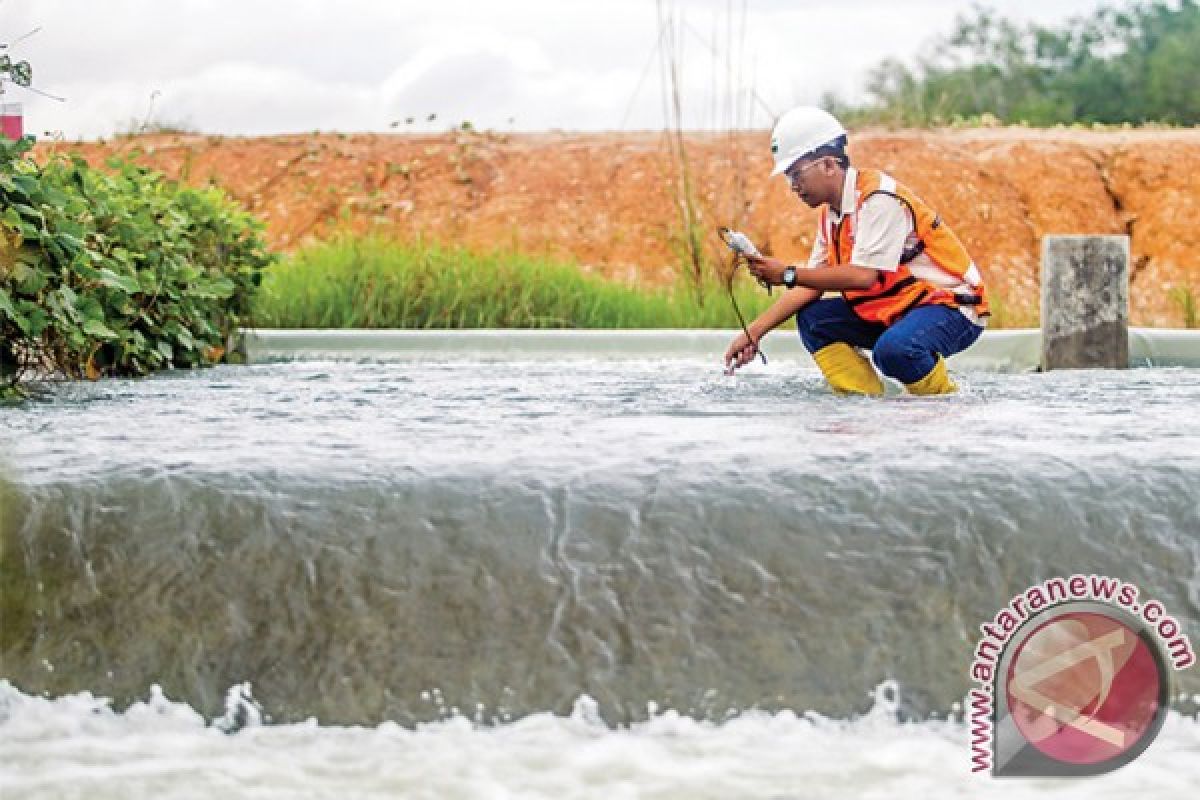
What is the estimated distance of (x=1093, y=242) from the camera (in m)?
8.30

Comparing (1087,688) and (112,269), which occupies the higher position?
(112,269)

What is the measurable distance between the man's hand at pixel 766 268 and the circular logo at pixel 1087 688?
2100mm

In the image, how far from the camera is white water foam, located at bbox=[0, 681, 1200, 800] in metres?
3.07

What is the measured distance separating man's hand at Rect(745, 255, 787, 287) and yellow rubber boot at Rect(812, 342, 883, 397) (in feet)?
3.03

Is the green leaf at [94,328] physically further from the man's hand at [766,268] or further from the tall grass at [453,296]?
the tall grass at [453,296]

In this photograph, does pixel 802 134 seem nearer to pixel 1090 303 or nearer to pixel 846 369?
pixel 846 369

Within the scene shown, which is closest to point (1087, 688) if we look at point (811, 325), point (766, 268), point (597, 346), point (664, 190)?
point (766, 268)

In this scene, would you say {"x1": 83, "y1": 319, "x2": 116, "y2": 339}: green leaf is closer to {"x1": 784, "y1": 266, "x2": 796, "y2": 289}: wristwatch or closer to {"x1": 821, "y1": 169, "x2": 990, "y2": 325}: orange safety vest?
{"x1": 784, "y1": 266, "x2": 796, "y2": 289}: wristwatch

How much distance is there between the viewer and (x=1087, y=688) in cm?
349

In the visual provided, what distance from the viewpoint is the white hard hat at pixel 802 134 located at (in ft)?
18.4

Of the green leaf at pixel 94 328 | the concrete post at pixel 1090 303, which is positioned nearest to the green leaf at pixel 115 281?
the green leaf at pixel 94 328

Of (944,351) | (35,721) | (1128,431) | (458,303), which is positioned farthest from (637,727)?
(458,303)

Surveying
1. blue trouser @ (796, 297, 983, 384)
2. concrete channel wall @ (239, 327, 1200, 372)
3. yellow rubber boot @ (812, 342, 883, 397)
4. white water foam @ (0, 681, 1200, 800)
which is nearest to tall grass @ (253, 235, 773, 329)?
concrete channel wall @ (239, 327, 1200, 372)

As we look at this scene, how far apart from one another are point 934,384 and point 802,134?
115cm
